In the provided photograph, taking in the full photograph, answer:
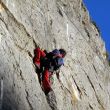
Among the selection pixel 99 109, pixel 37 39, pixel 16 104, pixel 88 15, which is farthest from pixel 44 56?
pixel 88 15

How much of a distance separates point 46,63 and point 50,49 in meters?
1.36

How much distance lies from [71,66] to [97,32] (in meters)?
5.22

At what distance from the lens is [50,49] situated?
2014 centimetres

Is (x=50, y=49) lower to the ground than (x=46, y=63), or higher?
higher

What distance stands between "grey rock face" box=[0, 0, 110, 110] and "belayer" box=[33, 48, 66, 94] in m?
0.27

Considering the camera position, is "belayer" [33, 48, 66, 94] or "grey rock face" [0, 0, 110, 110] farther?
"belayer" [33, 48, 66, 94]

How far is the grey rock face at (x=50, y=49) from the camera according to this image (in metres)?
16.5

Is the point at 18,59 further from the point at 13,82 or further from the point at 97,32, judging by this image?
the point at 97,32

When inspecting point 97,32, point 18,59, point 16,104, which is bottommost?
point 16,104

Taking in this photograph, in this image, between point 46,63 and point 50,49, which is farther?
point 50,49

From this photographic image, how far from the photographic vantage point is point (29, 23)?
18875 mm

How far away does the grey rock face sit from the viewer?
16516 millimetres

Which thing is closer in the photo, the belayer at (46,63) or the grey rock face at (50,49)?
the grey rock face at (50,49)

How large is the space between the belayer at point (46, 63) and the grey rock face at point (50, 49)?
0.27m
